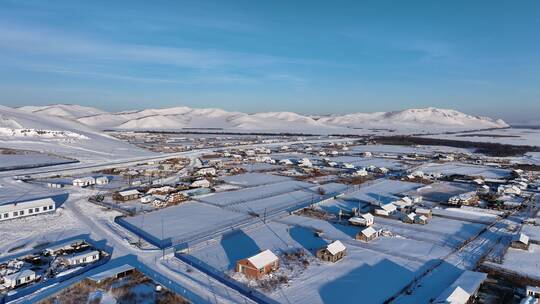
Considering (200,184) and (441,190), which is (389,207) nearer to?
(441,190)

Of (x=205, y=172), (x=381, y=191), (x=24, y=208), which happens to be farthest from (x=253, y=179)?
(x=24, y=208)

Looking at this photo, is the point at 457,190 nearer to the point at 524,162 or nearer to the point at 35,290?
the point at 524,162

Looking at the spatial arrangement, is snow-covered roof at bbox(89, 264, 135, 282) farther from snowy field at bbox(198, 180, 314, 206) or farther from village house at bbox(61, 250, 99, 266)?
snowy field at bbox(198, 180, 314, 206)

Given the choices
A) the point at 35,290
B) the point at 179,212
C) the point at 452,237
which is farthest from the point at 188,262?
the point at 452,237

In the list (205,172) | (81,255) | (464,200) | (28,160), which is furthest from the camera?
(28,160)

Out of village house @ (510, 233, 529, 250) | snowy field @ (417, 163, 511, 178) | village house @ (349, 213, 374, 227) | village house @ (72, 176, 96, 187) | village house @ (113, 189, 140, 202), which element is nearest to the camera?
village house @ (510, 233, 529, 250)

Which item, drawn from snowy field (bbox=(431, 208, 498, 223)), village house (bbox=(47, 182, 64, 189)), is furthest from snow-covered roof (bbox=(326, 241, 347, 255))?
village house (bbox=(47, 182, 64, 189))
